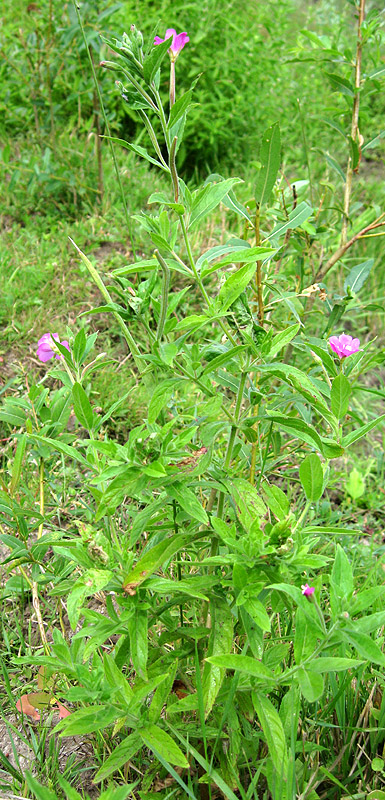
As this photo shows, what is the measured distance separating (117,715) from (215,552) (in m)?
0.35

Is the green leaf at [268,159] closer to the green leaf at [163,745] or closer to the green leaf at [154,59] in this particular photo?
the green leaf at [154,59]

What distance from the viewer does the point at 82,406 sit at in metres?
1.31

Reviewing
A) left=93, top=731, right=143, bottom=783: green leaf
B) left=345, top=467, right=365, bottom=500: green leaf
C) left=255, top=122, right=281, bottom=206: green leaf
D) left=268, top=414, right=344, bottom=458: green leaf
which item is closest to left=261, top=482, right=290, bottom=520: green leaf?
left=268, top=414, right=344, bottom=458: green leaf

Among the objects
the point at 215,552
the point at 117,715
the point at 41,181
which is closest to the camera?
the point at 117,715

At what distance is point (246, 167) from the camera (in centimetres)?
365

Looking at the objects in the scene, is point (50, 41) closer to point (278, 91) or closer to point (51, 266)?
point (51, 266)

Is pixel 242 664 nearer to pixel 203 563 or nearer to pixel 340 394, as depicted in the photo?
pixel 203 563

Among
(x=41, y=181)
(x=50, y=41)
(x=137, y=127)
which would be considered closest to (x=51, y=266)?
(x=41, y=181)

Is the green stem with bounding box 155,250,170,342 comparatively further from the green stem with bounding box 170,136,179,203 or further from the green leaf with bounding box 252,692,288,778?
the green leaf with bounding box 252,692,288,778

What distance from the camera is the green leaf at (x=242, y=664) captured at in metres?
1.12

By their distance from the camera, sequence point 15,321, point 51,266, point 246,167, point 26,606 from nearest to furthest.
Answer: point 26,606
point 15,321
point 51,266
point 246,167

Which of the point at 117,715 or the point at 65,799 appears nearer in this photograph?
the point at 117,715

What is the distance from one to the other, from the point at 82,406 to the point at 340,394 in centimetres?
48

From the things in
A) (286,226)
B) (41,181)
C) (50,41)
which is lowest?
(41,181)
